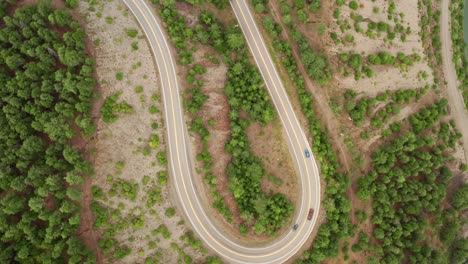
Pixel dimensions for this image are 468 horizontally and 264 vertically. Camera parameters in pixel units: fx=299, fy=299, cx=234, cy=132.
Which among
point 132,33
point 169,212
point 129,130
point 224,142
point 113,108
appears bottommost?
point 169,212

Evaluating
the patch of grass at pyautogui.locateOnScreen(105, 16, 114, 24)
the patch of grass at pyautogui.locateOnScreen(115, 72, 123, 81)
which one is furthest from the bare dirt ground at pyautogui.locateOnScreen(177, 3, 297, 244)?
the patch of grass at pyautogui.locateOnScreen(105, 16, 114, 24)

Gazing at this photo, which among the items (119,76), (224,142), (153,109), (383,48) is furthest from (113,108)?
(383,48)

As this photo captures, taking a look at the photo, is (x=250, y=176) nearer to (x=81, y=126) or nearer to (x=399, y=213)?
(x=81, y=126)

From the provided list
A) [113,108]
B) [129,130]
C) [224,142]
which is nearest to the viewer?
[113,108]

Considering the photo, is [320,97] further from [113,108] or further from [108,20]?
[108,20]

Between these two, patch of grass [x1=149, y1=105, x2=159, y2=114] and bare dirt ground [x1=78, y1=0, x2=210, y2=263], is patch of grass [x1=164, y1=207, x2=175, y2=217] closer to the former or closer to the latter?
bare dirt ground [x1=78, y1=0, x2=210, y2=263]
